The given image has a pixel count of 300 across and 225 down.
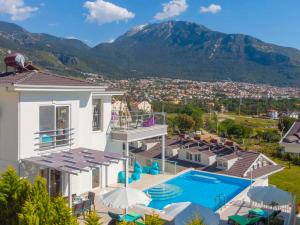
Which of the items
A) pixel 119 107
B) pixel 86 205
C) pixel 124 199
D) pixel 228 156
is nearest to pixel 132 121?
pixel 119 107

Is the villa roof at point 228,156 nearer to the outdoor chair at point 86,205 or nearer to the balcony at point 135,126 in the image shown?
the balcony at point 135,126

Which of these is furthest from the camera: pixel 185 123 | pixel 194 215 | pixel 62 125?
pixel 185 123

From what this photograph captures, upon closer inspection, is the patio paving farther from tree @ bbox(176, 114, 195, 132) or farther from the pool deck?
tree @ bbox(176, 114, 195, 132)

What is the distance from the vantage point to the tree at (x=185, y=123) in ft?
265

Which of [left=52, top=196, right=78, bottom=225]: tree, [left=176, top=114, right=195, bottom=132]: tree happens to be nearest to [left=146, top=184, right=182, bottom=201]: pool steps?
[left=52, top=196, right=78, bottom=225]: tree

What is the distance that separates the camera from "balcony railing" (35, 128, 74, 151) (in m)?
16.1

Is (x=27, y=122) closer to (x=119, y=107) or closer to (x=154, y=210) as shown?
(x=154, y=210)

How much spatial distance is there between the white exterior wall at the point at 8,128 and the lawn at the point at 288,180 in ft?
88.2

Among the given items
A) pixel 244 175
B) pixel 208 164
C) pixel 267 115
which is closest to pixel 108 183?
pixel 244 175

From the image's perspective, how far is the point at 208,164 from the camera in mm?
36812

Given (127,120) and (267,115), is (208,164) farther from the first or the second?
(267,115)

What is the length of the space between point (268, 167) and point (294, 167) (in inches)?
678

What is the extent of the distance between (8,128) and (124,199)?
A: 607 cm

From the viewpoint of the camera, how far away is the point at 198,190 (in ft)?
77.7
